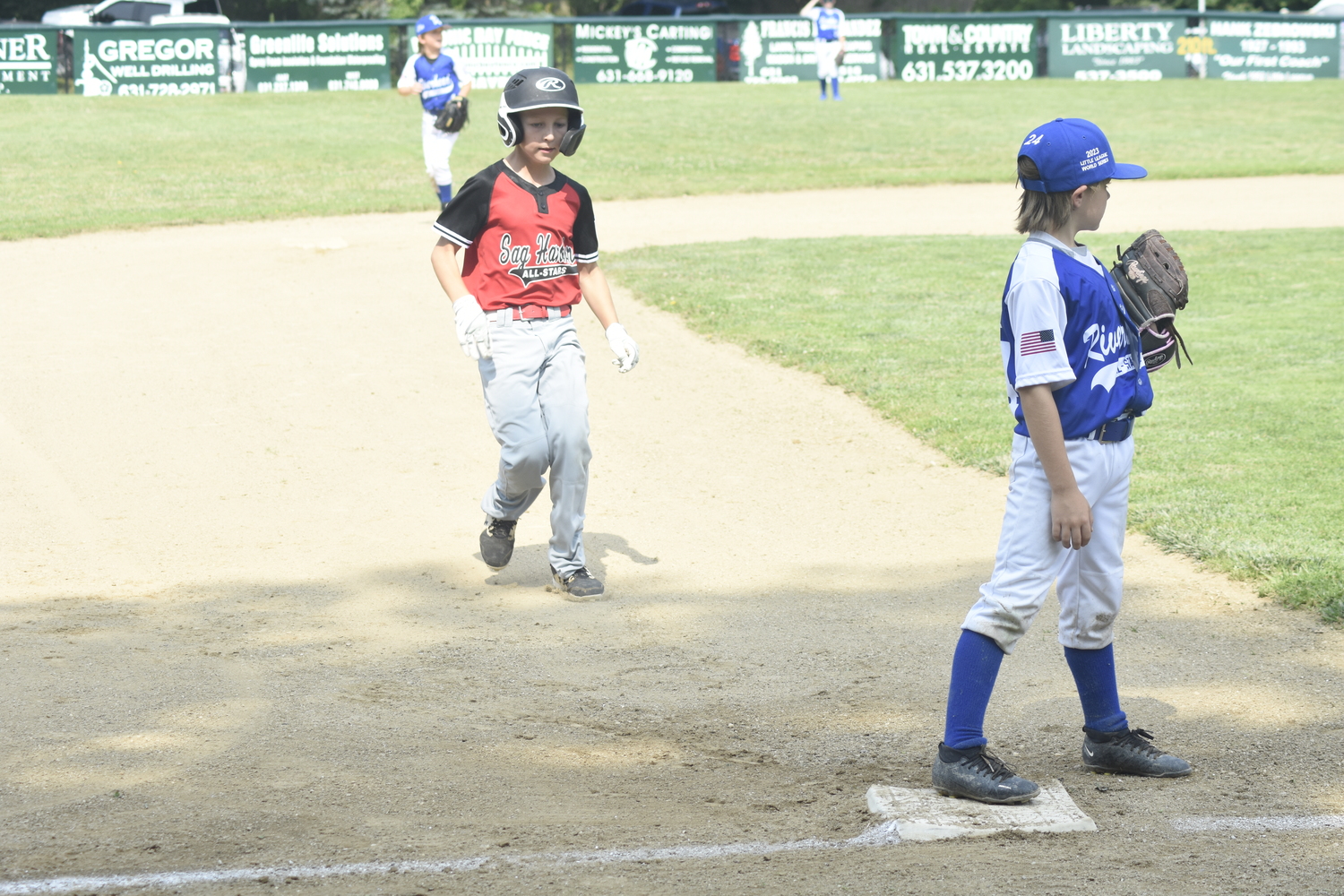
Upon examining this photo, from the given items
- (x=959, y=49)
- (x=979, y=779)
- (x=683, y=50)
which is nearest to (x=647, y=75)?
(x=683, y=50)

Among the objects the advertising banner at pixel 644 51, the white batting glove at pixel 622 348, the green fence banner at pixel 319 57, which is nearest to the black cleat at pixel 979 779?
the white batting glove at pixel 622 348

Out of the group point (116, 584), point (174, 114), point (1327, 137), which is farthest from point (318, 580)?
point (1327, 137)

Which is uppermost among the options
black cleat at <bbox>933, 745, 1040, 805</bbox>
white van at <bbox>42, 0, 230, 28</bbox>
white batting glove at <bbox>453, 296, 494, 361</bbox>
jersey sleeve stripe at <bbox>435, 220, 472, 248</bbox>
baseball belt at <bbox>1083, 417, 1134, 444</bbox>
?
white van at <bbox>42, 0, 230, 28</bbox>

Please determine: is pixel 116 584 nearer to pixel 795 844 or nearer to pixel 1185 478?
pixel 795 844

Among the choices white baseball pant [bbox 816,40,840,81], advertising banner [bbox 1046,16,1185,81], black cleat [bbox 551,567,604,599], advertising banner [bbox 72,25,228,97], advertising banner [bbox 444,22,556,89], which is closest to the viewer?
black cleat [bbox 551,567,604,599]

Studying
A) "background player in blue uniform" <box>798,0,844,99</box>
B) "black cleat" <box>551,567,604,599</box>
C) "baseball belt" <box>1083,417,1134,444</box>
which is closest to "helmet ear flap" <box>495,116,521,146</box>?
"black cleat" <box>551,567,604,599</box>

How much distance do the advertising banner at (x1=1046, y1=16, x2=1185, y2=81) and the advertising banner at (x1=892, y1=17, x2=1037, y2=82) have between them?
0.92 metres

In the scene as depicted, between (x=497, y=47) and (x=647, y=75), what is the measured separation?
3.74 metres

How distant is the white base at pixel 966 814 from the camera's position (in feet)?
12.0

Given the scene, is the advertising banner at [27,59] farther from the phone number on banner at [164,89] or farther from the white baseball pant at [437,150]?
the white baseball pant at [437,150]

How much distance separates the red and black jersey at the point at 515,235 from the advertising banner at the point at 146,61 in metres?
24.8

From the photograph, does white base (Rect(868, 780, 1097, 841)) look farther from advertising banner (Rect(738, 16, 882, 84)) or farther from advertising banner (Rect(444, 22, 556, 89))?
advertising banner (Rect(738, 16, 882, 84))

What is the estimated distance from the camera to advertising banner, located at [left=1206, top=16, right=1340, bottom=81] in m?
33.1

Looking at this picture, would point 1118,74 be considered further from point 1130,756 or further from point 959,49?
point 1130,756
